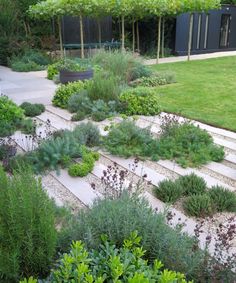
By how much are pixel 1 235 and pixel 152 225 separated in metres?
0.82

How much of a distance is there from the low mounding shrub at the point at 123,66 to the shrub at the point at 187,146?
3733mm

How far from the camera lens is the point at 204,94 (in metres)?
7.56

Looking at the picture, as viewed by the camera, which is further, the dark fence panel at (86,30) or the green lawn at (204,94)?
the dark fence panel at (86,30)

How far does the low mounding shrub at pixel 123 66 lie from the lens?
8383 mm

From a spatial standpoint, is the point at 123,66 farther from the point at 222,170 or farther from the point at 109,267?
the point at 109,267

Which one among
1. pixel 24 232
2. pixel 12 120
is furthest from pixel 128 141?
pixel 24 232

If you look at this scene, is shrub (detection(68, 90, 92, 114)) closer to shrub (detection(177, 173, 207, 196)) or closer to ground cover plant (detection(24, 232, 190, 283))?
shrub (detection(177, 173, 207, 196))

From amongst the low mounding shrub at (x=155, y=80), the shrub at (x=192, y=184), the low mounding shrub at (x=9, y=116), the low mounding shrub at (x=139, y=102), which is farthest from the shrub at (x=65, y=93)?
the shrub at (x=192, y=184)

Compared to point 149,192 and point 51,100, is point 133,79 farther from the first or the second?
point 149,192

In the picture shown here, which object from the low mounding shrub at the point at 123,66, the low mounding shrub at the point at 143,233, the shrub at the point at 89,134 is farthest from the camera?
the low mounding shrub at the point at 123,66

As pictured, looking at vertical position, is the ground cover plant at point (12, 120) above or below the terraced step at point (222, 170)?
above

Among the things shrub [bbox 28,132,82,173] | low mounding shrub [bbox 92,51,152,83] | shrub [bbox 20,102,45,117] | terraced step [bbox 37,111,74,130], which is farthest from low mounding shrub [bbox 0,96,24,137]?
low mounding shrub [bbox 92,51,152,83]

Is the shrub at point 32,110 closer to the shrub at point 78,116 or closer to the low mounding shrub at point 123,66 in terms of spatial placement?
the shrub at point 78,116

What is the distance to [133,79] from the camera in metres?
8.86
